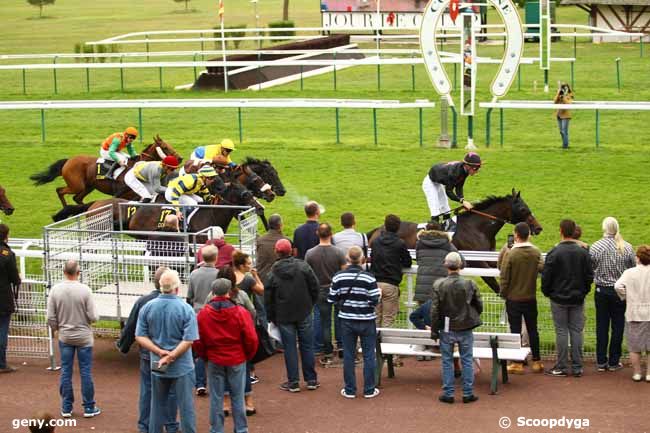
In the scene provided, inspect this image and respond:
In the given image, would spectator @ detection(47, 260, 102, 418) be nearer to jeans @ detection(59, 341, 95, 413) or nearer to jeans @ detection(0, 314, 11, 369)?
jeans @ detection(59, 341, 95, 413)

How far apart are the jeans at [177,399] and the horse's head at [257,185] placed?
17.0 feet

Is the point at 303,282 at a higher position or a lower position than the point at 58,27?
lower

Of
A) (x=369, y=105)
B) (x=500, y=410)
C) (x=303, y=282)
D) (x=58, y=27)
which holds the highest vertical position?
(x=58, y=27)

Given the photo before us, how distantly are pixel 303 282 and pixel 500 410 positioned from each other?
1771mm

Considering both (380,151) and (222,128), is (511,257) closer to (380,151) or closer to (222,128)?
(380,151)

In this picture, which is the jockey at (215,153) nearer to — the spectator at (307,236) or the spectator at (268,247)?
the spectator at (307,236)

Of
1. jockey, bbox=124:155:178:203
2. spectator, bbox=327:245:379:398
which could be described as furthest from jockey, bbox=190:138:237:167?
spectator, bbox=327:245:379:398

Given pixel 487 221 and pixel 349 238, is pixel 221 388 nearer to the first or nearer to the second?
pixel 349 238

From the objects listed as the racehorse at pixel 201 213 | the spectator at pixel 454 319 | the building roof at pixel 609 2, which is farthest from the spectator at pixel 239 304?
the building roof at pixel 609 2

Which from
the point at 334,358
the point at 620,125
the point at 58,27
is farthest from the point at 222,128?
the point at 58,27

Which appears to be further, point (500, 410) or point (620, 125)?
point (620, 125)

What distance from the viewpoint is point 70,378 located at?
8953 mm

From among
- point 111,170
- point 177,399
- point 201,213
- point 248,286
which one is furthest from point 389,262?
point 111,170

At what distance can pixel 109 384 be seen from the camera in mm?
9781
